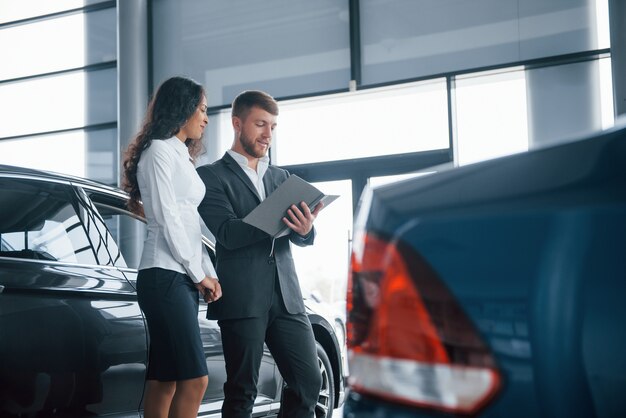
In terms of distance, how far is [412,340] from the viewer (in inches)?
38.8

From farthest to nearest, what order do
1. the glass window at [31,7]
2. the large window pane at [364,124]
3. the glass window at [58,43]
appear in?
1. the glass window at [31,7]
2. the glass window at [58,43]
3. the large window pane at [364,124]

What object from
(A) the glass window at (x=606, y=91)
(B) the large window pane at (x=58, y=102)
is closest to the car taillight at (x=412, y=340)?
(A) the glass window at (x=606, y=91)

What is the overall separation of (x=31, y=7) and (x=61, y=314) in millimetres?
8804

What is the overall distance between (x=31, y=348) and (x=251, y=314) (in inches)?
27.9

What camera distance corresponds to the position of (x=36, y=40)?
33.1 ft

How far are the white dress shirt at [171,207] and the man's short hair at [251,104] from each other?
353 millimetres

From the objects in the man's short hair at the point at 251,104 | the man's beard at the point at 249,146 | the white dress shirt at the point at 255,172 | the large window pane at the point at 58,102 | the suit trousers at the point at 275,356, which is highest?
the large window pane at the point at 58,102

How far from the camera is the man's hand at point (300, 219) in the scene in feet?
8.59

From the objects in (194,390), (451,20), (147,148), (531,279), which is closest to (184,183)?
(147,148)

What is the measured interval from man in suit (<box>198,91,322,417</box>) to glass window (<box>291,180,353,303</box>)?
4.83 meters

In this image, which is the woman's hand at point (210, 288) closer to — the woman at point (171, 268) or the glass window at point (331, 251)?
the woman at point (171, 268)

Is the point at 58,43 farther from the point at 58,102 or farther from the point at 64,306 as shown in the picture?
the point at 64,306

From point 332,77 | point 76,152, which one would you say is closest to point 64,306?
point 332,77

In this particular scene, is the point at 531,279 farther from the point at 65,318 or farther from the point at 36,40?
the point at 36,40
